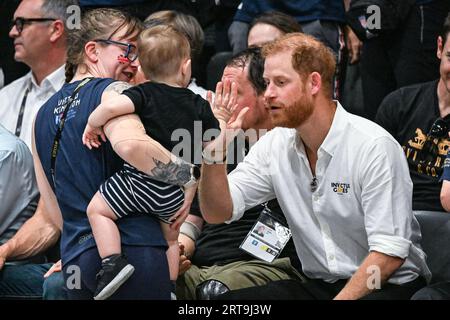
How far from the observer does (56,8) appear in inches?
208

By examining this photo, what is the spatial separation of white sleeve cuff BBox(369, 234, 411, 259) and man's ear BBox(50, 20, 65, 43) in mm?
2661

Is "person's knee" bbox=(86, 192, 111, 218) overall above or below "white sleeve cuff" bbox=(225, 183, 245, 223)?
above

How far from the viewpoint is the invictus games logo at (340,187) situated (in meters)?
3.54

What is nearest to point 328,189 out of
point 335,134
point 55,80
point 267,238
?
point 335,134

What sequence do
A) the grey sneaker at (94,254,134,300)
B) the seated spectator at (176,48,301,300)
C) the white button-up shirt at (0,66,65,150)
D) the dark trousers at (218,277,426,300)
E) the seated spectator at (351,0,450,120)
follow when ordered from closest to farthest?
the grey sneaker at (94,254,134,300), the dark trousers at (218,277,426,300), the seated spectator at (176,48,301,300), the seated spectator at (351,0,450,120), the white button-up shirt at (0,66,65,150)

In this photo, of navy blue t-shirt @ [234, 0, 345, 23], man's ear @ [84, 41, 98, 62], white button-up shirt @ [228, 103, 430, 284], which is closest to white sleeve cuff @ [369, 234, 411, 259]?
white button-up shirt @ [228, 103, 430, 284]

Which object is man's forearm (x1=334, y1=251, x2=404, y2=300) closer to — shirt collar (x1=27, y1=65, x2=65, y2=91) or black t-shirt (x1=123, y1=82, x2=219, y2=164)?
black t-shirt (x1=123, y1=82, x2=219, y2=164)

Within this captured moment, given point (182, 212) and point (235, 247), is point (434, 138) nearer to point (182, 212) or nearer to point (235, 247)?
point (235, 247)

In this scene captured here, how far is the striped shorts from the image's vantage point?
10.4 ft

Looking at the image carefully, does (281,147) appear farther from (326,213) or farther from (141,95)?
(141,95)
